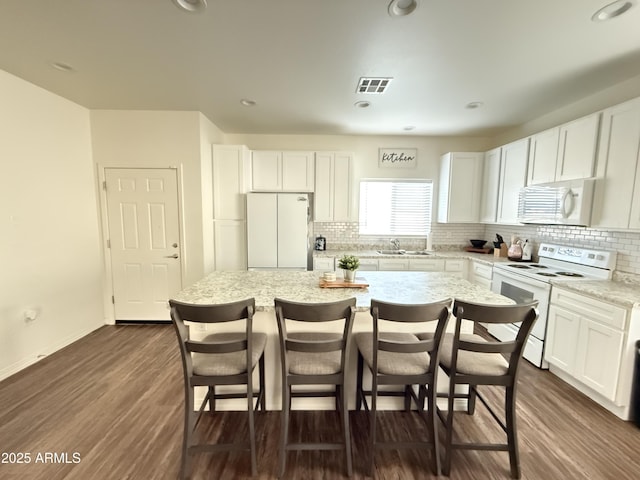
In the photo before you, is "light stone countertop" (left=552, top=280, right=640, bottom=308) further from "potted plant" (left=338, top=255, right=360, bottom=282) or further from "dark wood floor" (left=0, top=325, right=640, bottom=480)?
"potted plant" (left=338, top=255, right=360, bottom=282)

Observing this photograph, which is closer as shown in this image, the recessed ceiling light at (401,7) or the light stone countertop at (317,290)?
the recessed ceiling light at (401,7)

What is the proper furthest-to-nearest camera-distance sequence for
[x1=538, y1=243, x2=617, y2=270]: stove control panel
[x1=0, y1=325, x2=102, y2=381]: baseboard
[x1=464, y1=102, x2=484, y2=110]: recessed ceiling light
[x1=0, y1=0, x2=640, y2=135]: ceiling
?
[x1=464, y1=102, x2=484, y2=110]: recessed ceiling light → [x1=538, y1=243, x2=617, y2=270]: stove control panel → [x1=0, y1=325, x2=102, y2=381]: baseboard → [x1=0, y1=0, x2=640, y2=135]: ceiling

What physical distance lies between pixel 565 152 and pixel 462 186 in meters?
1.43

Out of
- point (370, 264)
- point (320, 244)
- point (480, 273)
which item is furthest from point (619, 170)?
point (320, 244)

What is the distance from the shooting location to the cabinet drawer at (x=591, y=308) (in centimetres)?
198

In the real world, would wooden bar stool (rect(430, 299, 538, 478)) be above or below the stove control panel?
below

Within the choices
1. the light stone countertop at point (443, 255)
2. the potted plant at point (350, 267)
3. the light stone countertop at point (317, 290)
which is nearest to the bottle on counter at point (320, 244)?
the light stone countertop at point (443, 255)

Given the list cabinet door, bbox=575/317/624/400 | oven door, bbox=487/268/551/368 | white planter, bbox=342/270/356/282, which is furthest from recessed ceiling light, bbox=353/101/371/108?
cabinet door, bbox=575/317/624/400

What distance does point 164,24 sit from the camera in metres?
1.77

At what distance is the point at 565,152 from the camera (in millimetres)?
2771

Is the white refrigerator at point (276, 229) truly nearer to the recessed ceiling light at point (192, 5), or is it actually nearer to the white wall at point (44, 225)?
the white wall at point (44, 225)

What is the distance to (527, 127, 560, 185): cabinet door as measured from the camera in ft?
9.52

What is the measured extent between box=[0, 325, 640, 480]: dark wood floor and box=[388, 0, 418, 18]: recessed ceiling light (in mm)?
2781

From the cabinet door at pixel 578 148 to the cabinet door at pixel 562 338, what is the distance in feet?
4.48
